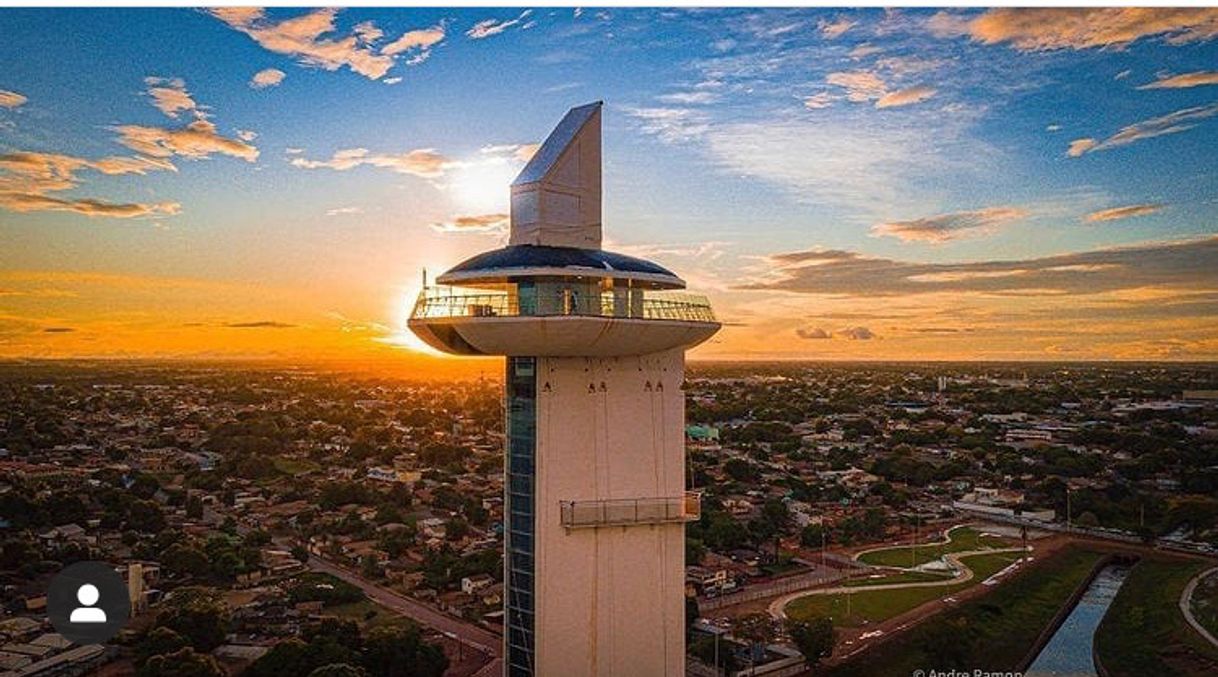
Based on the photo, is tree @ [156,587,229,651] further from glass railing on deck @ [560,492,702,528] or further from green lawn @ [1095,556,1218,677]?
green lawn @ [1095,556,1218,677]

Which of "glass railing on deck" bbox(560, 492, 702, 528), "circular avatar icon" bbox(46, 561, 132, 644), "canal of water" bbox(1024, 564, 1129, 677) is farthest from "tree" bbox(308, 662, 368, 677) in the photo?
"canal of water" bbox(1024, 564, 1129, 677)

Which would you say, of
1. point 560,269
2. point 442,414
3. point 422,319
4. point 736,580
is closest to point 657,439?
point 560,269

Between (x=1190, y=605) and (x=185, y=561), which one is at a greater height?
(x=185, y=561)

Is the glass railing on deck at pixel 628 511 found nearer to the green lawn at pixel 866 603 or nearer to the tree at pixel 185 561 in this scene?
the green lawn at pixel 866 603

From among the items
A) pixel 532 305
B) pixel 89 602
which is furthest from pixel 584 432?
pixel 89 602

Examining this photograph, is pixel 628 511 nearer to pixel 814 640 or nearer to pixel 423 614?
pixel 814 640

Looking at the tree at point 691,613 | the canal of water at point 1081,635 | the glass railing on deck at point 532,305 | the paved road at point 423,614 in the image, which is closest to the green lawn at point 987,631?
the canal of water at point 1081,635
